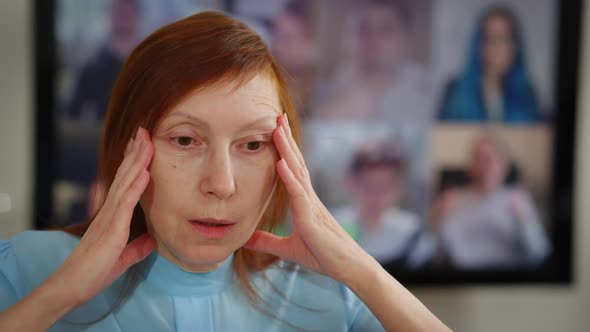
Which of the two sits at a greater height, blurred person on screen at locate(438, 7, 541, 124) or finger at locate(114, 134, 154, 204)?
finger at locate(114, 134, 154, 204)

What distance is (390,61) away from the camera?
6.09 ft

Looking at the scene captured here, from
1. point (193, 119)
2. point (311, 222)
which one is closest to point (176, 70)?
point (193, 119)

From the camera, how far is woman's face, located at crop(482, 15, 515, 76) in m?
1.89

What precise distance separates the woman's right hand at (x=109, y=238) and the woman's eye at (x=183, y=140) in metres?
0.04

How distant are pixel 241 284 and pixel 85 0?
1.16 meters

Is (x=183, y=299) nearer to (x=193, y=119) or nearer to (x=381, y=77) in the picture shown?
(x=193, y=119)

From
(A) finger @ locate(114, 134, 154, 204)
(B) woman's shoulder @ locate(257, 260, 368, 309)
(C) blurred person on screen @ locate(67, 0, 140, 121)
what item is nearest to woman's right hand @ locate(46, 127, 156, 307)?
(A) finger @ locate(114, 134, 154, 204)

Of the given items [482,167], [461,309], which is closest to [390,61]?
[482,167]

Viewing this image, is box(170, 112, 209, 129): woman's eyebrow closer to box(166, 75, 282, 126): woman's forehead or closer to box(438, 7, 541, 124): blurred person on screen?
box(166, 75, 282, 126): woman's forehead

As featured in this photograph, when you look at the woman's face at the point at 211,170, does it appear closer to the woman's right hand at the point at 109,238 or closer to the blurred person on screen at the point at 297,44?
the woman's right hand at the point at 109,238

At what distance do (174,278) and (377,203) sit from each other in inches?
43.0

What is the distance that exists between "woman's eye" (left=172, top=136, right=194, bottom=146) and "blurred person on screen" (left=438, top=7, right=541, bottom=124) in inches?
48.9

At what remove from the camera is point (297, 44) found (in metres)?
1.81

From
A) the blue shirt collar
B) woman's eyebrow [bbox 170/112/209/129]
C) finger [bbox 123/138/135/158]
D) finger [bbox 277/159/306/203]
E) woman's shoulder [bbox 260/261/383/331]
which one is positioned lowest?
woman's shoulder [bbox 260/261/383/331]
